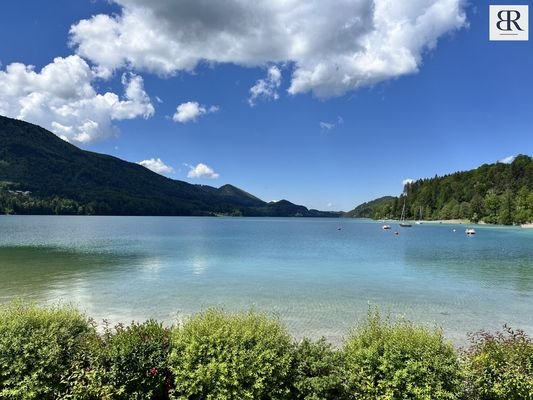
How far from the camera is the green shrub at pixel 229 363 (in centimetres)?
777

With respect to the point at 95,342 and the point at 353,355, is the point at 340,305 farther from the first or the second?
the point at 95,342

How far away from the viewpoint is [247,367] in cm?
791

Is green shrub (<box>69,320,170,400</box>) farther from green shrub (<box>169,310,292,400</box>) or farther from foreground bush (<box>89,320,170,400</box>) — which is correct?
green shrub (<box>169,310,292,400</box>)

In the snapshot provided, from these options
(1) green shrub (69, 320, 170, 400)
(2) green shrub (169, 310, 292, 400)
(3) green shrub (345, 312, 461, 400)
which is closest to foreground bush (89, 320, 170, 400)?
(1) green shrub (69, 320, 170, 400)

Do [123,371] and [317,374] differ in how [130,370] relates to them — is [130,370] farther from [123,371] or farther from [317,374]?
[317,374]

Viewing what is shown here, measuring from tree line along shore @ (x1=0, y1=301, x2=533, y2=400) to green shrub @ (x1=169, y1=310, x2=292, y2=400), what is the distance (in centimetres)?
2

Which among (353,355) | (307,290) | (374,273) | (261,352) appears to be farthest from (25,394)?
(374,273)

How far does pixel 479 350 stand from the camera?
345 inches

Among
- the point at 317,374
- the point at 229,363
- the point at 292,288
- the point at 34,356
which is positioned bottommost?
the point at 292,288

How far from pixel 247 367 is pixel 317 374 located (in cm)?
170

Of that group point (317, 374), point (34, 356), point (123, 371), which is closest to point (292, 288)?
point (317, 374)

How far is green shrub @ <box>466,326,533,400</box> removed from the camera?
7.58 meters

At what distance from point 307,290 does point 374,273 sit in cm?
1448

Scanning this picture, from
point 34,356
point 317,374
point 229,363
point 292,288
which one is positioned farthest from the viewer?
point 292,288
